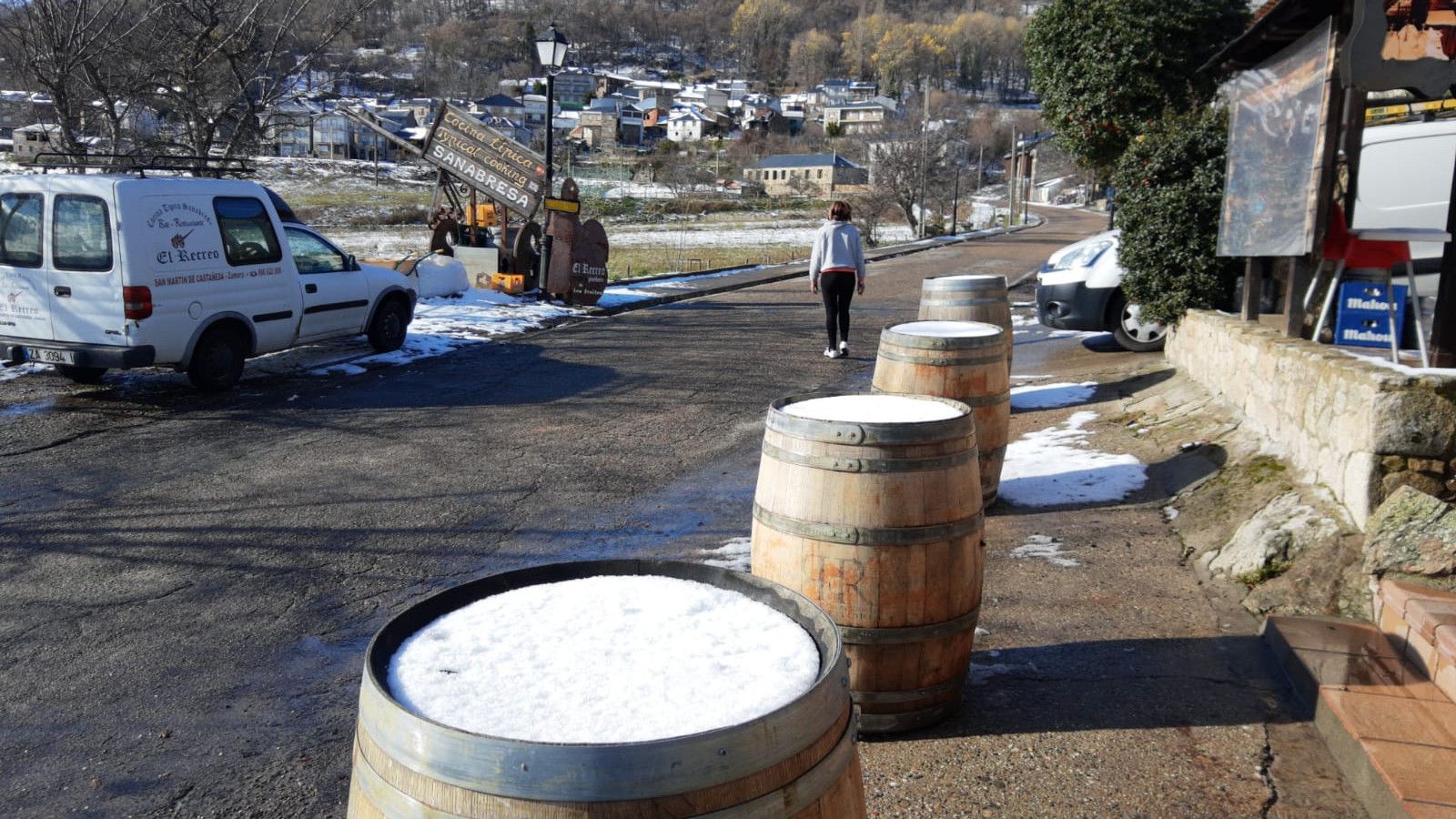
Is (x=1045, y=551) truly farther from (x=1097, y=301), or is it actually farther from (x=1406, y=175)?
(x=1406, y=175)

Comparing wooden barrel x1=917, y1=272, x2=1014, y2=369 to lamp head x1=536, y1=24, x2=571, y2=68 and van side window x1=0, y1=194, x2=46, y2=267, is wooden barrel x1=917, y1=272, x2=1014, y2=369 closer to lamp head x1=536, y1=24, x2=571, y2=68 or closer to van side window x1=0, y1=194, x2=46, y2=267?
van side window x1=0, y1=194, x2=46, y2=267

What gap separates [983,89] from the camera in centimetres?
19275

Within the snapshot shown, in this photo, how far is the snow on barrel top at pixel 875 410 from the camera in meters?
3.64

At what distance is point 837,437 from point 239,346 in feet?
26.2

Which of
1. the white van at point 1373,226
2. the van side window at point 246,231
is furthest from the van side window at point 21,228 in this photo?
the white van at point 1373,226

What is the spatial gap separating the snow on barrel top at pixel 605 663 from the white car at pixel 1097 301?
9.56 meters

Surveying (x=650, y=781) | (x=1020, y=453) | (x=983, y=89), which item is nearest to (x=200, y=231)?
(x=1020, y=453)

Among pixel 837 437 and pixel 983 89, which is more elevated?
pixel 983 89

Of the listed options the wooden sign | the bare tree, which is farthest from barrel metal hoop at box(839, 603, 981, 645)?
the bare tree

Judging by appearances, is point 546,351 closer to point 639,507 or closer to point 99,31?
point 639,507

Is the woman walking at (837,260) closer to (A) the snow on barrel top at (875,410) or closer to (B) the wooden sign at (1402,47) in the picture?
(B) the wooden sign at (1402,47)

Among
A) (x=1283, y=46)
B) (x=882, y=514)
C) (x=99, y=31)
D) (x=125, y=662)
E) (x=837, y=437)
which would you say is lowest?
(x=125, y=662)

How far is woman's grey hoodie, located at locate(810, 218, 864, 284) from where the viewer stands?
35.7 ft

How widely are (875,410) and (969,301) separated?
14.0 feet
